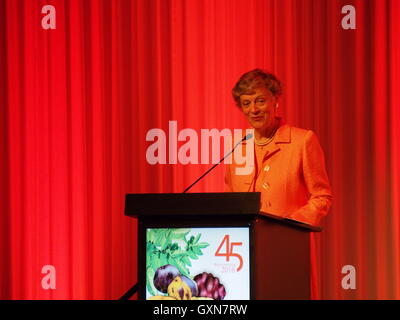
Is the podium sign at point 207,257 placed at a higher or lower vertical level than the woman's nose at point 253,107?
lower

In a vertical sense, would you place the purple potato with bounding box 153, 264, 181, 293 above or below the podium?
below

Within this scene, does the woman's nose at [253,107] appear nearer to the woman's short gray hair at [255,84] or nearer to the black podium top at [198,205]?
the woman's short gray hair at [255,84]

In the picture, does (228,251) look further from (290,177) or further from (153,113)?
(153,113)

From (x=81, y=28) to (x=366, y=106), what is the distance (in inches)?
72.4

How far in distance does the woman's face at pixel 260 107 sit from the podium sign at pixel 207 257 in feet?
5.31

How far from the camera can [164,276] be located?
263 centimetres

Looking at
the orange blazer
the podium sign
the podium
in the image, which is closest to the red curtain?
the orange blazer

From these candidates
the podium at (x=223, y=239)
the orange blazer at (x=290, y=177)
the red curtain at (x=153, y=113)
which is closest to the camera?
the podium at (x=223, y=239)

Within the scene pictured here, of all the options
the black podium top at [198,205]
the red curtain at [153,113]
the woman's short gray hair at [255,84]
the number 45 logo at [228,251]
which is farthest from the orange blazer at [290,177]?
the number 45 logo at [228,251]

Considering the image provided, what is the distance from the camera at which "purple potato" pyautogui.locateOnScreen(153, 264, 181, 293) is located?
2615 millimetres

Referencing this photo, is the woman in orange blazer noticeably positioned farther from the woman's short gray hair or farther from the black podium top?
the black podium top

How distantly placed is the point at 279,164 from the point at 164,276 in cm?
166

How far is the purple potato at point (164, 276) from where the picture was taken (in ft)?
8.58

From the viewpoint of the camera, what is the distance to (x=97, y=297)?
482cm
